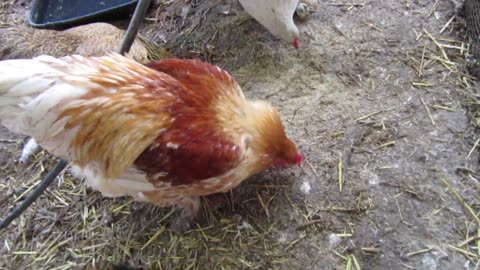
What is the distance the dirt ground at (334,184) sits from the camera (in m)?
2.12

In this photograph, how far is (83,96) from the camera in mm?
1771

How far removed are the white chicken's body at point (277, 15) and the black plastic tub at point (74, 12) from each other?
962 mm

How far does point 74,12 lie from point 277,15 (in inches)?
61.4

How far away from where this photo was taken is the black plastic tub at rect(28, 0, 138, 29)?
10.6ft

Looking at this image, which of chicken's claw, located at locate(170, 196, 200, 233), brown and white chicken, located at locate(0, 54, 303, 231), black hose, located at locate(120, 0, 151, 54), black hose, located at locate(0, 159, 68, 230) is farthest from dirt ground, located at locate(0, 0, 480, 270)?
black hose, located at locate(120, 0, 151, 54)

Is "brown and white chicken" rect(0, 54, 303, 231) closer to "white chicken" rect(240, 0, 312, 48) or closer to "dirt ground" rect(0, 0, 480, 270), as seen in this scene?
"dirt ground" rect(0, 0, 480, 270)

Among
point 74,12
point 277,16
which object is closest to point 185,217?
point 277,16

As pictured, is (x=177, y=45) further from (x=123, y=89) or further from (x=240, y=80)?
(x=123, y=89)

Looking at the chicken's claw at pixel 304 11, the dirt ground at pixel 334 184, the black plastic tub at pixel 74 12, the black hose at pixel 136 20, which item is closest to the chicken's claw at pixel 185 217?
the dirt ground at pixel 334 184

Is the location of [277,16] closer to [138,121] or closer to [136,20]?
[136,20]

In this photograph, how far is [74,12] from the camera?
3385 millimetres

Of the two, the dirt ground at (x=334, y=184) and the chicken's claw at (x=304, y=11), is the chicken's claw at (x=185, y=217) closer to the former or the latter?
the dirt ground at (x=334, y=184)

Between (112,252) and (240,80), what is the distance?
3.92 feet

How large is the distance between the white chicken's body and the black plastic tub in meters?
0.96
